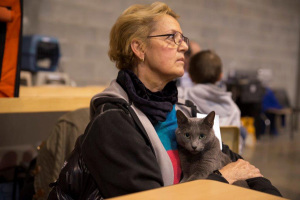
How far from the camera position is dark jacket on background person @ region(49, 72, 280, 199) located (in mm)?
1200

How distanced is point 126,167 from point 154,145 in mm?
162

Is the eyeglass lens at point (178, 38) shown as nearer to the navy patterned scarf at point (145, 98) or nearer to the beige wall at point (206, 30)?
the navy patterned scarf at point (145, 98)

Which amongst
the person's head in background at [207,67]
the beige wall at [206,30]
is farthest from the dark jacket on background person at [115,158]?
the beige wall at [206,30]

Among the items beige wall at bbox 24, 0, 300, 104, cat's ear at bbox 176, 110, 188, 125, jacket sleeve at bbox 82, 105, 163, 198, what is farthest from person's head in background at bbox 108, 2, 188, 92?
A: beige wall at bbox 24, 0, 300, 104

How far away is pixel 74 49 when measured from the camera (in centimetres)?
491

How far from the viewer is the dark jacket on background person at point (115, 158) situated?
1200mm

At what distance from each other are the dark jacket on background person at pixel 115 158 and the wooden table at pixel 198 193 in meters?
0.21

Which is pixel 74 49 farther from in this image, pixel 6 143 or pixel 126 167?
pixel 126 167

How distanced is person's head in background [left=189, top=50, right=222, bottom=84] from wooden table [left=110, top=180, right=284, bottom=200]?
1791 mm

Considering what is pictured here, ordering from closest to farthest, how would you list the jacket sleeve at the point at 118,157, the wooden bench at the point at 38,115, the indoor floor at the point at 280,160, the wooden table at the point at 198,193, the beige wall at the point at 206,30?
the wooden table at the point at 198,193, the jacket sleeve at the point at 118,157, the wooden bench at the point at 38,115, the indoor floor at the point at 280,160, the beige wall at the point at 206,30

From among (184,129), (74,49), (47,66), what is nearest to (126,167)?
(184,129)

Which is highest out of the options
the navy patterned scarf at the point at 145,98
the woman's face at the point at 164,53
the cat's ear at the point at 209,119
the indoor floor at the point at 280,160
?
the woman's face at the point at 164,53

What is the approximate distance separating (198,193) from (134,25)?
79 centimetres

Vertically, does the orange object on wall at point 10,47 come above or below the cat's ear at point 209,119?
above
